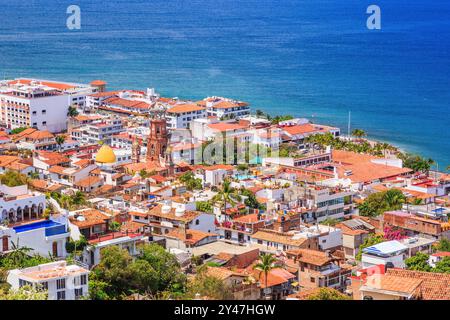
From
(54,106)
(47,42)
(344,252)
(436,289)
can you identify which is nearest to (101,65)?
(47,42)

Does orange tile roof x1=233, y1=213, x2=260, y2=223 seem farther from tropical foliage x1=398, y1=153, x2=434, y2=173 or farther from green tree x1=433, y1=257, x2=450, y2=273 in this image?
tropical foliage x1=398, y1=153, x2=434, y2=173

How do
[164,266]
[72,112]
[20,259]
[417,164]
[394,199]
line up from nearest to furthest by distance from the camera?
1. [20,259]
2. [164,266]
3. [394,199]
4. [417,164]
5. [72,112]

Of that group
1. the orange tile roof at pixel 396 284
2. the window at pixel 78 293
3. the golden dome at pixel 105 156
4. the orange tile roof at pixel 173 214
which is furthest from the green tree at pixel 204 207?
the orange tile roof at pixel 396 284

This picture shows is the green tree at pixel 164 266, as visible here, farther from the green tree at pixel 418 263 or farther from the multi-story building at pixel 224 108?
the multi-story building at pixel 224 108

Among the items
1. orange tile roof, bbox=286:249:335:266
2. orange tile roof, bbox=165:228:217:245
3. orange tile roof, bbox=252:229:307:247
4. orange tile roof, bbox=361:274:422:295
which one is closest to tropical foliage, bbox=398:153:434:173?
orange tile roof, bbox=252:229:307:247

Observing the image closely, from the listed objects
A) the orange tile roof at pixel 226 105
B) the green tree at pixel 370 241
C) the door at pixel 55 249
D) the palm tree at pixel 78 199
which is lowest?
the green tree at pixel 370 241

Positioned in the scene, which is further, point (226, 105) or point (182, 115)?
point (226, 105)

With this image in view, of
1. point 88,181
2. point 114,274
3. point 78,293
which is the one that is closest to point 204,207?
point 88,181

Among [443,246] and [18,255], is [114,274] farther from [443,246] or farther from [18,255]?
[443,246]
